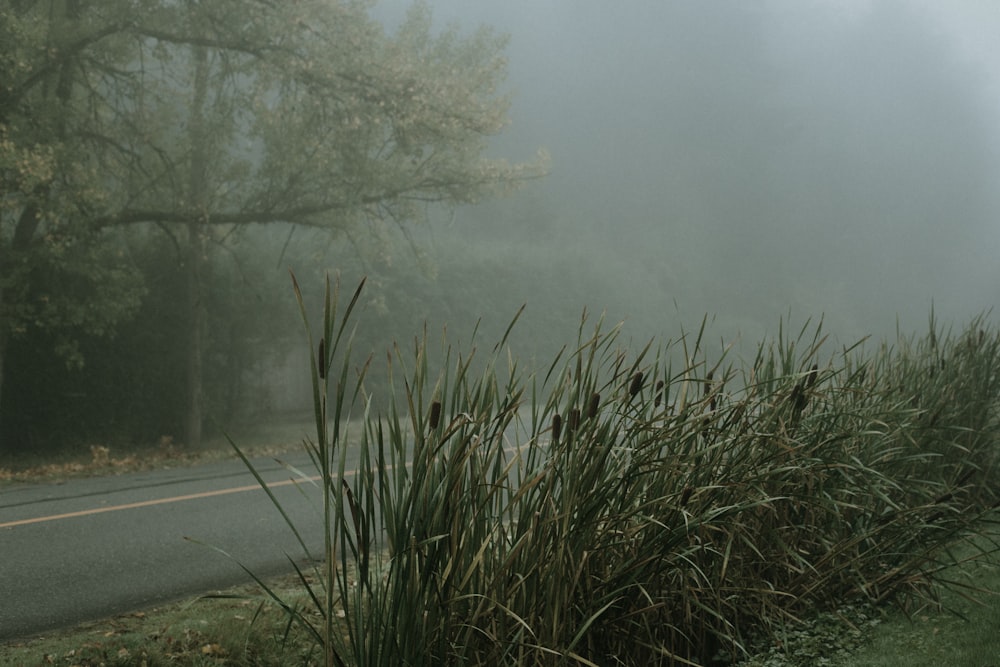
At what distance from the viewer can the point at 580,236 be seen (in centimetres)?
3912

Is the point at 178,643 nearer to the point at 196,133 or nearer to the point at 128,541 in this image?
the point at 128,541

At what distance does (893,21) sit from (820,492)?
57148 mm

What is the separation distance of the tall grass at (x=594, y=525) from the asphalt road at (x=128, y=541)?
6.49 ft

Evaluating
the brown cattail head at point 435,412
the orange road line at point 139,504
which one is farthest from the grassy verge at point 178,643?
the orange road line at point 139,504

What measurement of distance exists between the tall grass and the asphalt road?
1.98 metres

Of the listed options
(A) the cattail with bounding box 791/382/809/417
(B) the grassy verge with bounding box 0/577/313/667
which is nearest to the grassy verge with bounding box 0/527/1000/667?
(B) the grassy verge with bounding box 0/577/313/667

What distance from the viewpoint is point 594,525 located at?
135 inches

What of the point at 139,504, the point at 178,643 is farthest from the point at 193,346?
the point at 178,643

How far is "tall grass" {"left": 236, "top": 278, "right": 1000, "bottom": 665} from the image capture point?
3.04 meters

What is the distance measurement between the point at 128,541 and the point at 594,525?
18.1ft

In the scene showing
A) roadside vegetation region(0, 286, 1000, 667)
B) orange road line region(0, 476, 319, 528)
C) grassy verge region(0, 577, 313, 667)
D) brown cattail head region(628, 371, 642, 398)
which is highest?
brown cattail head region(628, 371, 642, 398)

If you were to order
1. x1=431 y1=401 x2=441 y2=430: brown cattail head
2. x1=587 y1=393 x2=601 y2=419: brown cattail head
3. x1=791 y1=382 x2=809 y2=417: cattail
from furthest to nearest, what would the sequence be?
x1=791 y1=382 x2=809 y2=417: cattail → x1=587 y1=393 x2=601 y2=419: brown cattail head → x1=431 y1=401 x2=441 y2=430: brown cattail head

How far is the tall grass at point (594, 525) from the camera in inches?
120

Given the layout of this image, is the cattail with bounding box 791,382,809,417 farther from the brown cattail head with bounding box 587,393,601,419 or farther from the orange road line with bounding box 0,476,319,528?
the orange road line with bounding box 0,476,319,528
